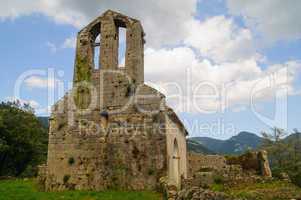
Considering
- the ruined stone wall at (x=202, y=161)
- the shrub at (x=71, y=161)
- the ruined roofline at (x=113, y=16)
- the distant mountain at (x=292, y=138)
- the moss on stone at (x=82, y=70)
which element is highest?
the ruined roofline at (x=113, y=16)

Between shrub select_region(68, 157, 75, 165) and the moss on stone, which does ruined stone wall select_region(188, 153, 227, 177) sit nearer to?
shrub select_region(68, 157, 75, 165)

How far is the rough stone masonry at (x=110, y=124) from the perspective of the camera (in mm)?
14234

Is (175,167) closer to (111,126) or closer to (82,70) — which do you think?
(111,126)

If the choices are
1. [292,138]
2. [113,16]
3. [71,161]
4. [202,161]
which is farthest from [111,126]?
[292,138]

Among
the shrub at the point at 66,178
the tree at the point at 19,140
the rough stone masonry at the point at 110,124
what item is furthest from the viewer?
the tree at the point at 19,140

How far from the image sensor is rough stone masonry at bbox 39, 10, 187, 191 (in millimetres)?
14234

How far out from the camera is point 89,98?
15930mm

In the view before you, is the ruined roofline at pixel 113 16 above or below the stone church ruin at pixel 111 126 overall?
above

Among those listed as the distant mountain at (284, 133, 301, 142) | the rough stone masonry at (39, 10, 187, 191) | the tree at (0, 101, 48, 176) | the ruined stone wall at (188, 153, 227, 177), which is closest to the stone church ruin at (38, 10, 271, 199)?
the rough stone masonry at (39, 10, 187, 191)

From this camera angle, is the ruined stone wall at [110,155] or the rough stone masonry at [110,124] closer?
the ruined stone wall at [110,155]

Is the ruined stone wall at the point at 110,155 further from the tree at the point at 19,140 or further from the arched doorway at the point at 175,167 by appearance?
the tree at the point at 19,140

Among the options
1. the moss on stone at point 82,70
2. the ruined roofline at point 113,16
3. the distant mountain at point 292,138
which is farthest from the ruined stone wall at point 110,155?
the distant mountain at point 292,138

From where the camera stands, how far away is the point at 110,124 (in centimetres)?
1527

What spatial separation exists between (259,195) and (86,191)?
744cm
